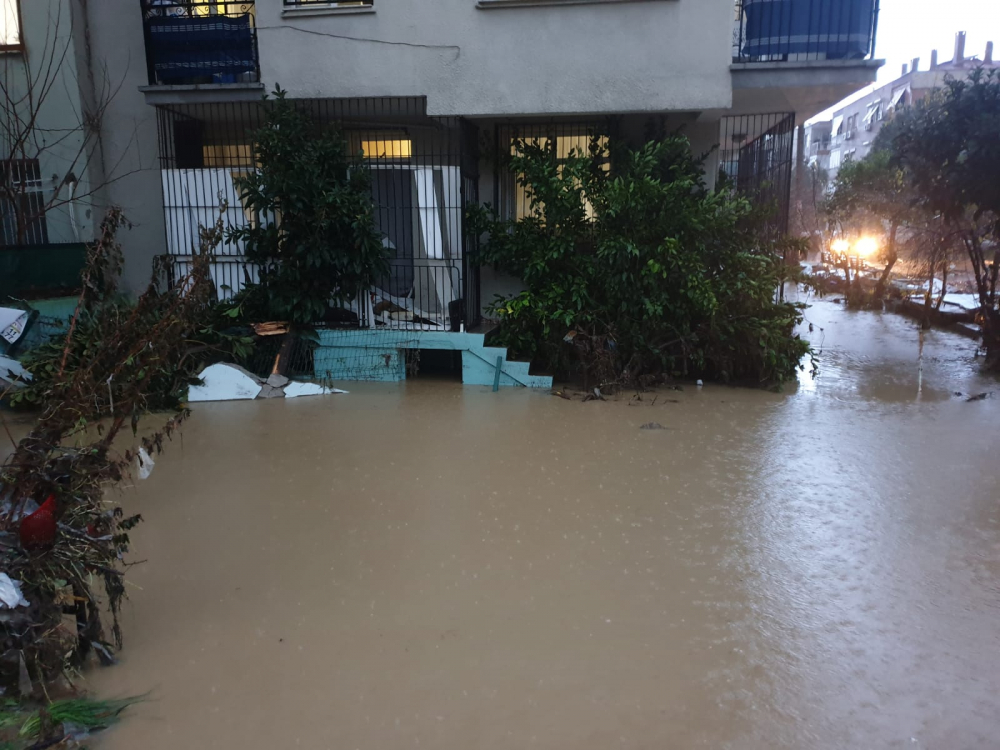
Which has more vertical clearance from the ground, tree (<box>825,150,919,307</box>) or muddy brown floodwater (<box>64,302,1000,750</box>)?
tree (<box>825,150,919,307</box>)

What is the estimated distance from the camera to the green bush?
27.1ft

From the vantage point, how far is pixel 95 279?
350 inches

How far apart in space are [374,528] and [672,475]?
2.37 meters

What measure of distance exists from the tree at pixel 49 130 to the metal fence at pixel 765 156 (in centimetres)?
816

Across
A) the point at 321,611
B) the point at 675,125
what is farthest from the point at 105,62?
the point at 321,611

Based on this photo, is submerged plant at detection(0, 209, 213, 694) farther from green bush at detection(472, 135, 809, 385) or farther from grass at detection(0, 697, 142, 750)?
green bush at detection(472, 135, 809, 385)

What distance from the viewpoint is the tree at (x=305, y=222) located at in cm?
833

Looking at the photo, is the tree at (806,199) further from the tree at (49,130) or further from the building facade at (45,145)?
the building facade at (45,145)

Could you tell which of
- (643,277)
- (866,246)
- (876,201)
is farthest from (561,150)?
(866,246)

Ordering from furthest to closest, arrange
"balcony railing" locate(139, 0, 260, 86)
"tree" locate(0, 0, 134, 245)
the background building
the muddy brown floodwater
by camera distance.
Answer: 1. the background building
2. "tree" locate(0, 0, 134, 245)
3. "balcony railing" locate(139, 0, 260, 86)
4. the muddy brown floodwater

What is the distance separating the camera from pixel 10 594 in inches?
107

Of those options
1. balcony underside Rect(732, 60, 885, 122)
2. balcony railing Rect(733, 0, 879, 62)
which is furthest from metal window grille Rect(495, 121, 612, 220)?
balcony railing Rect(733, 0, 879, 62)

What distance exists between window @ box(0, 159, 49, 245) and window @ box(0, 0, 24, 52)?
1446 millimetres

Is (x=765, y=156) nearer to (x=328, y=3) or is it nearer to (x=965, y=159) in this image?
(x=965, y=159)
